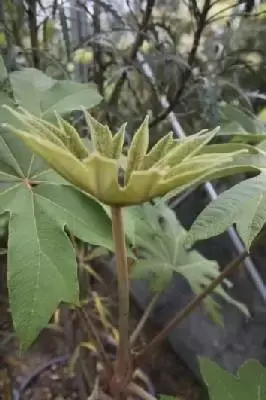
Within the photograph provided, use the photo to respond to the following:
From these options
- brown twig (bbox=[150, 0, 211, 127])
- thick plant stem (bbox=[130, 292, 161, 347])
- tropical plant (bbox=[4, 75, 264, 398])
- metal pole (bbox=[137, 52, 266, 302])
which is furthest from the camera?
metal pole (bbox=[137, 52, 266, 302])

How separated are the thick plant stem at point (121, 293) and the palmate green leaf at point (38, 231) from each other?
26mm

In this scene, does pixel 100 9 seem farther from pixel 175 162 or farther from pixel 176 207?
pixel 175 162

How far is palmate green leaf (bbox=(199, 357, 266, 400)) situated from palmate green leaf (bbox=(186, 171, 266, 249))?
0.13 m

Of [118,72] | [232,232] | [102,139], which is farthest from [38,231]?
[232,232]

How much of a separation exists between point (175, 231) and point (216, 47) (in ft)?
1.44

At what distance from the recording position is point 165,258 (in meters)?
0.81

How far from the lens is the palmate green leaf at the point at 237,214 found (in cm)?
46

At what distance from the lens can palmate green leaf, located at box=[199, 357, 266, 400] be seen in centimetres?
51

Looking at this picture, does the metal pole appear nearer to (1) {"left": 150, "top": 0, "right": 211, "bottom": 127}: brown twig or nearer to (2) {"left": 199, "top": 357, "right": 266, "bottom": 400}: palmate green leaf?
(1) {"left": 150, "top": 0, "right": 211, "bottom": 127}: brown twig

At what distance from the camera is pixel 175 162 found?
42cm

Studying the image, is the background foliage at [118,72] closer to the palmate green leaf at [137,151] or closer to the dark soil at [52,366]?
the palmate green leaf at [137,151]

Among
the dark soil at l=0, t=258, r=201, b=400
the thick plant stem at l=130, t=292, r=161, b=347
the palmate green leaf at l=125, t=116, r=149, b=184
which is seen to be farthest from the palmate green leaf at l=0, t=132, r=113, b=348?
the dark soil at l=0, t=258, r=201, b=400

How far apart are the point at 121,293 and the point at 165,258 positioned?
289mm

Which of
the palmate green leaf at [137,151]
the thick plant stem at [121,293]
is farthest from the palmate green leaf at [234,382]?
the palmate green leaf at [137,151]
